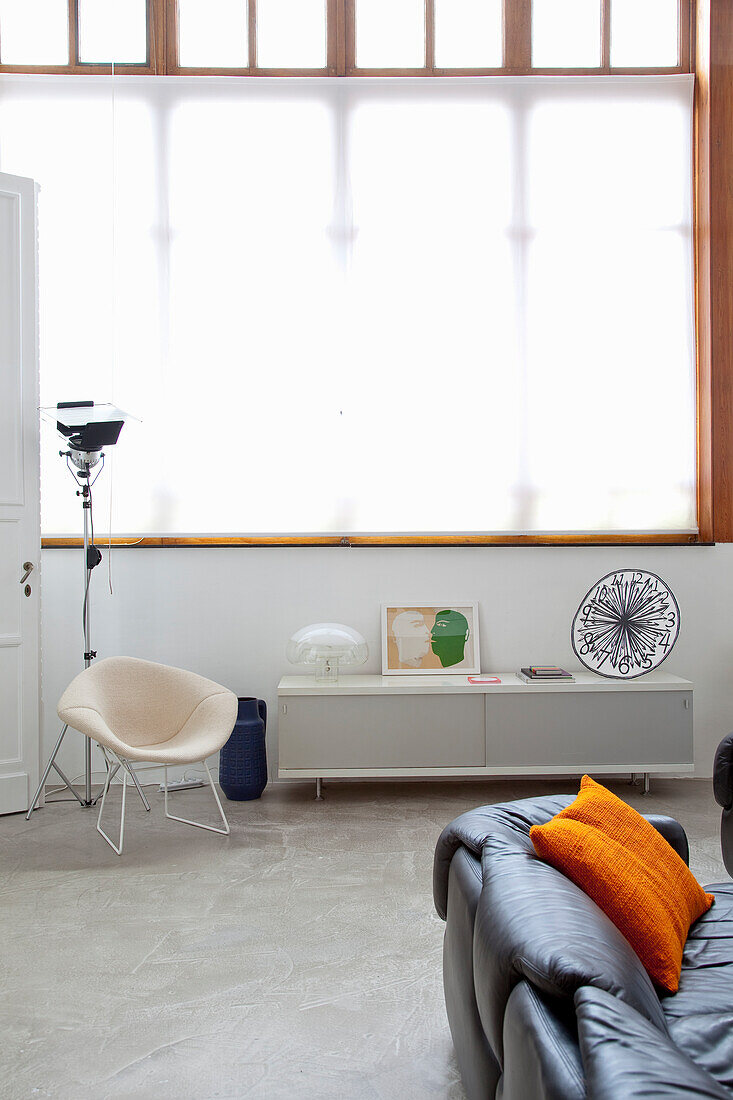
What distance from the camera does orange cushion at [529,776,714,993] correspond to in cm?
166

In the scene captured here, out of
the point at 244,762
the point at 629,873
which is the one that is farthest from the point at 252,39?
the point at 629,873

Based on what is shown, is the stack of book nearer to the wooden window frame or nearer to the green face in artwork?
the green face in artwork

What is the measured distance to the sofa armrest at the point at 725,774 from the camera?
9.24 feet

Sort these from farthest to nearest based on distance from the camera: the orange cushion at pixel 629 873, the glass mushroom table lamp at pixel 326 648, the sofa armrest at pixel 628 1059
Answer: the glass mushroom table lamp at pixel 326 648, the orange cushion at pixel 629 873, the sofa armrest at pixel 628 1059

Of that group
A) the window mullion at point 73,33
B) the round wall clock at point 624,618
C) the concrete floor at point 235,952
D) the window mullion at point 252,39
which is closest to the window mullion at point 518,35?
the window mullion at point 252,39

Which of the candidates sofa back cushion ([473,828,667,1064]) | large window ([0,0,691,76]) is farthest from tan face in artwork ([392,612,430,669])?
large window ([0,0,691,76])

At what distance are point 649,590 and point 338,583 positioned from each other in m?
1.63

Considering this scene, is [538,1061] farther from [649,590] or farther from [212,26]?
[212,26]

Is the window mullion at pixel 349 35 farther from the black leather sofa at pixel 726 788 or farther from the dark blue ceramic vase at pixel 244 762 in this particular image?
the black leather sofa at pixel 726 788

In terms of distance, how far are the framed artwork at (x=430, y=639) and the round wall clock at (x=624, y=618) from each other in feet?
1.85

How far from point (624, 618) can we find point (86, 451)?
9.26 feet

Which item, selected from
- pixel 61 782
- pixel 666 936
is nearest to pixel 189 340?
pixel 61 782

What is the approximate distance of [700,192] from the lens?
15.6 ft

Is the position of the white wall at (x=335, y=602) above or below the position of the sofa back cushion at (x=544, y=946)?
above
